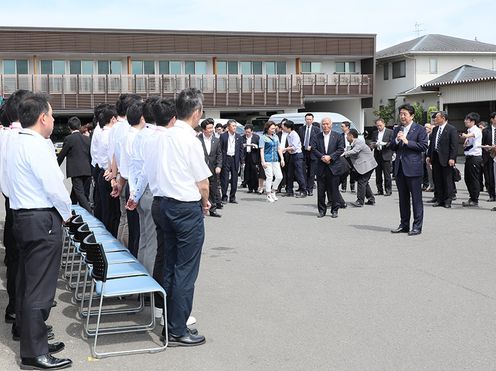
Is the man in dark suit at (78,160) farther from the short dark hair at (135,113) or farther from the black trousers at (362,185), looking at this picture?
the black trousers at (362,185)

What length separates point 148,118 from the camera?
6.63 m

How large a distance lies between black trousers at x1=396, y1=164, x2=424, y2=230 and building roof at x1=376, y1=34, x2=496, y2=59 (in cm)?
3482

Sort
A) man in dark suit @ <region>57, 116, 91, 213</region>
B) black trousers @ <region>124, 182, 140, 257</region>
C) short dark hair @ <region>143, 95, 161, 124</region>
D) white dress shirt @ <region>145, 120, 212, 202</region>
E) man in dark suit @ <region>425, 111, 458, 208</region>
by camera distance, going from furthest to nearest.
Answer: man in dark suit @ <region>425, 111, 458, 208</region> → man in dark suit @ <region>57, 116, 91, 213</region> → black trousers @ <region>124, 182, 140, 257</region> → short dark hair @ <region>143, 95, 161, 124</region> → white dress shirt @ <region>145, 120, 212, 202</region>

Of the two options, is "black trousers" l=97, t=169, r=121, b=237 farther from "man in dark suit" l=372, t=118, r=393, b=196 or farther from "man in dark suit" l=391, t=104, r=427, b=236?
"man in dark suit" l=372, t=118, r=393, b=196

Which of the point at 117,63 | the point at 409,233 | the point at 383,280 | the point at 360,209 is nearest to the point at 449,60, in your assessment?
the point at 117,63

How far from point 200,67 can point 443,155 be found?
29.2 metres

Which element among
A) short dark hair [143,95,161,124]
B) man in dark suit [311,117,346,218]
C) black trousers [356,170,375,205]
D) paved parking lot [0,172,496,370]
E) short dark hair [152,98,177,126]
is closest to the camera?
paved parking lot [0,172,496,370]

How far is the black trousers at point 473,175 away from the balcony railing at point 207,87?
2487 cm

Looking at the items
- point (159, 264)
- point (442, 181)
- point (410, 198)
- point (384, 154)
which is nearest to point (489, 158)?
point (442, 181)

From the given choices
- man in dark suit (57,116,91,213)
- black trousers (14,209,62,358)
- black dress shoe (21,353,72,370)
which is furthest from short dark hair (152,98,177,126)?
man in dark suit (57,116,91,213)

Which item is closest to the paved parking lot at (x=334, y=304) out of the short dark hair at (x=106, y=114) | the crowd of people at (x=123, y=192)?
the crowd of people at (x=123, y=192)

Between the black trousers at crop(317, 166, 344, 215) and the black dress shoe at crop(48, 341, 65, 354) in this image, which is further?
the black trousers at crop(317, 166, 344, 215)

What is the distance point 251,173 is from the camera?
18.5 meters

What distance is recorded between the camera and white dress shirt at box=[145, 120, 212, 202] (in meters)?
5.27
